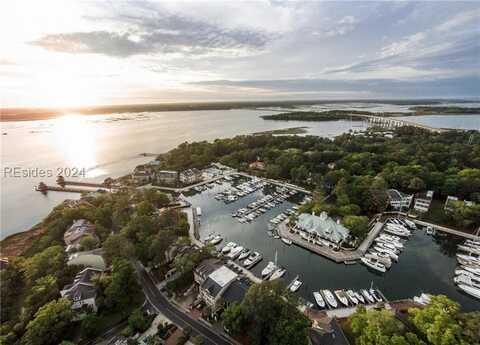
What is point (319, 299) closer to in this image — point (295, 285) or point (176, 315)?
point (295, 285)

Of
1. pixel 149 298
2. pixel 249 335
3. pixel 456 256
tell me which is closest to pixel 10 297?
pixel 149 298

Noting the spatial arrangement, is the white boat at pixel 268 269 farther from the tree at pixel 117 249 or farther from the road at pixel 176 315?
the tree at pixel 117 249

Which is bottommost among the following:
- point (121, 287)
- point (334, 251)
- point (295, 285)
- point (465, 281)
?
Result: point (295, 285)

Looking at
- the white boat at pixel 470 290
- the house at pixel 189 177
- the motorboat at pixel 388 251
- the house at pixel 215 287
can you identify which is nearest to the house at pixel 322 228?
the motorboat at pixel 388 251

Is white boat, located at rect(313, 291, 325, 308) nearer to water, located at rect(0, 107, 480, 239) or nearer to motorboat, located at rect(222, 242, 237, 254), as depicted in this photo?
motorboat, located at rect(222, 242, 237, 254)

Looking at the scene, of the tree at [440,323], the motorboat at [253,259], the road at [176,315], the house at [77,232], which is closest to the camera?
the tree at [440,323]

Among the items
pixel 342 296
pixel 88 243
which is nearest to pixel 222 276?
pixel 342 296
